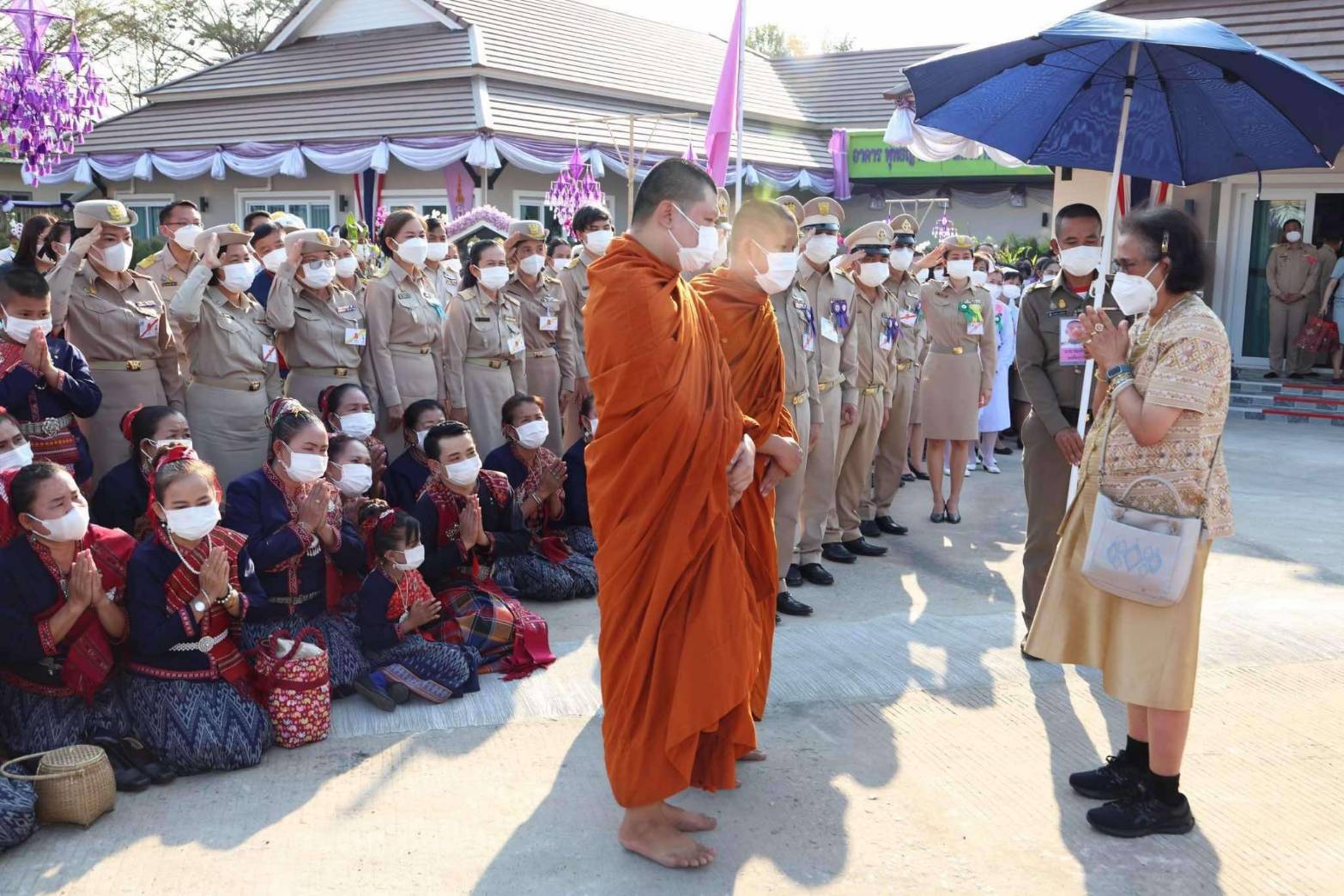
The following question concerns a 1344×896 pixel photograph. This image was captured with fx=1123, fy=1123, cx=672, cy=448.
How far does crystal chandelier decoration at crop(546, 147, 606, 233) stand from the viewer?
52.5ft

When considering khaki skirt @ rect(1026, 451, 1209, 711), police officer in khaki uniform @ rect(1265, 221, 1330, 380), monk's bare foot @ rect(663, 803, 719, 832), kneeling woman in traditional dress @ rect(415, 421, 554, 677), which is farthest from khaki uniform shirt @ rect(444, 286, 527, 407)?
police officer in khaki uniform @ rect(1265, 221, 1330, 380)

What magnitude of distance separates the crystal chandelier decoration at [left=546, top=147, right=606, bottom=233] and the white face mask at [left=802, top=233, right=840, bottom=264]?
9.83 meters

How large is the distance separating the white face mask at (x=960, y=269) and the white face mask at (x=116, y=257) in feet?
16.9

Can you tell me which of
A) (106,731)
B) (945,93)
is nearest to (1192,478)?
(945,93)

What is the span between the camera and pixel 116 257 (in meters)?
5.38

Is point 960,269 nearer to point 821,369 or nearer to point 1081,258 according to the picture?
point 821,369

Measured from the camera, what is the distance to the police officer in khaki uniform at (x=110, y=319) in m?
5.31

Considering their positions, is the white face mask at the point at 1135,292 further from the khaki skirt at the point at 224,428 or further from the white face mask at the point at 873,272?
the khaki skirt at the point at 224,428

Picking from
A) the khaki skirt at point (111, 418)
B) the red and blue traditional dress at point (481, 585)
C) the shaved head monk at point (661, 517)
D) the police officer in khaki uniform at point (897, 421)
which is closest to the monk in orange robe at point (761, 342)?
the shaved head monk at point (661, 517)

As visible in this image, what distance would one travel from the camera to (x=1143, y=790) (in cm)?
356

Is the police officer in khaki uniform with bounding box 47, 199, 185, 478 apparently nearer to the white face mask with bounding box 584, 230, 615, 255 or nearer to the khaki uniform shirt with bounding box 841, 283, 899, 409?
the white face mask with bounding box 584, 230, 615, 255

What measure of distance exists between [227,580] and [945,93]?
3.65 m

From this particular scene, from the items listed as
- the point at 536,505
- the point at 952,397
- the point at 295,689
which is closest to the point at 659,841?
the point at 295,689

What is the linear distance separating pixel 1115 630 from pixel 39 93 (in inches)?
251
